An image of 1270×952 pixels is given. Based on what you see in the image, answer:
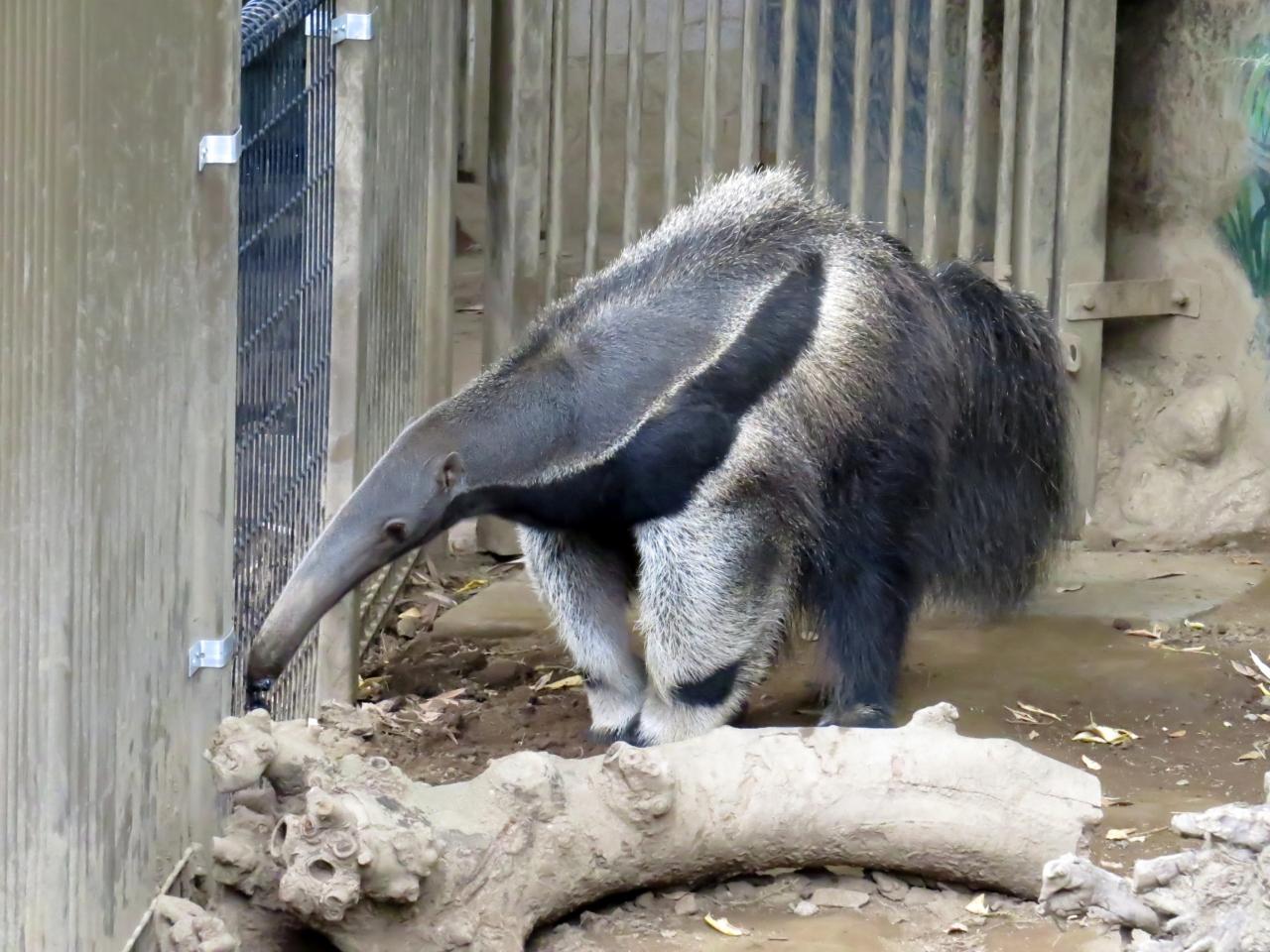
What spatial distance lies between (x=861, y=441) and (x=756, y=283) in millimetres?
612

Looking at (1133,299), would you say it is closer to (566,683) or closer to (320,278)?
(566,683)

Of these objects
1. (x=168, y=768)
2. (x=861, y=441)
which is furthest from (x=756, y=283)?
(x=168, y=768)

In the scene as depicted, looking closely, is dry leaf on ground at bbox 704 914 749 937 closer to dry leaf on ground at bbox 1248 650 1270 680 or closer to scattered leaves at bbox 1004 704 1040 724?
scattered leaves at bbox 1004 704 1040 724

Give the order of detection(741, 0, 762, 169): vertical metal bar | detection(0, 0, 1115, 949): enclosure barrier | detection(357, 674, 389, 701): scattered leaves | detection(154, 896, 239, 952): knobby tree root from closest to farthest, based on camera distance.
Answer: detection(0, 0, 1115, 949): enclosure barrier → detection(154, 896, 239, 952): knobby tree root → detection(357, 674, 389, 701): scattered leaves → detection(741, 0, 762, 169): vertical metal bar

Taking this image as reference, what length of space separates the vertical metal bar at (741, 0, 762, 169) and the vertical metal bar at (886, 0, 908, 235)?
24.4 inches

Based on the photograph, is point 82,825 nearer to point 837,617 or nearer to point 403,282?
point 837,617

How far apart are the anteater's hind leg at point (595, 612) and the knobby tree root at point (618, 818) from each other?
4.47ft

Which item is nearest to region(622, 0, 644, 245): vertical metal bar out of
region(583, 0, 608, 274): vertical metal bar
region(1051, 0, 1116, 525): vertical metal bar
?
region(583, 0, 608, 274): vertical metal bar

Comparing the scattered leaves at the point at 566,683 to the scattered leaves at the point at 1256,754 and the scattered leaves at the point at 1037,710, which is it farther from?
the scattered leaves at the point at 1256,754

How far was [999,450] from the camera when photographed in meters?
6.34

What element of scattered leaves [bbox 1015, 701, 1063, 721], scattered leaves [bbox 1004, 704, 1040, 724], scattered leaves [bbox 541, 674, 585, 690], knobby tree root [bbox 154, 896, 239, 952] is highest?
knobby tree root [bbox 154, 896, 239, 952]

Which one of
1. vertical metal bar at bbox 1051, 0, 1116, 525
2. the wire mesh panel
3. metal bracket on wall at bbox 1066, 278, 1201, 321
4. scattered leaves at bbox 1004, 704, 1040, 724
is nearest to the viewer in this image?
the wire mesh panel

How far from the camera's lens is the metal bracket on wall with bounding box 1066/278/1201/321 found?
820 cm

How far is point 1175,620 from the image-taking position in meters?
7.17
